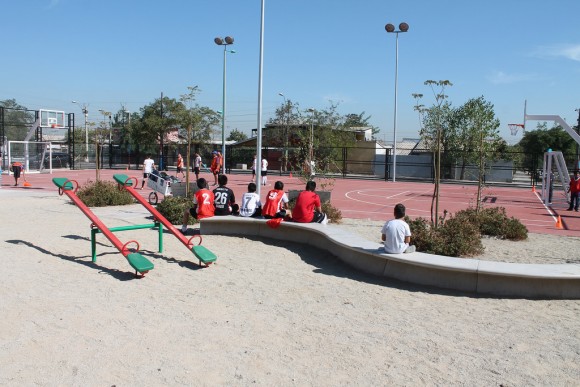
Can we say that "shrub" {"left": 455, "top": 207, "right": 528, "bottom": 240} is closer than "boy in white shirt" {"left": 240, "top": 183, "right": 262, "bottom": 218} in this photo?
Answer: No

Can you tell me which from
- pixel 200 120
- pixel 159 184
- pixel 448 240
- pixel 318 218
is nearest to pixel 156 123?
pixel 200 120

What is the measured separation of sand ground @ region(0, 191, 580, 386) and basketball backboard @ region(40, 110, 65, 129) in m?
35.6

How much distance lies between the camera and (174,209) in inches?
505

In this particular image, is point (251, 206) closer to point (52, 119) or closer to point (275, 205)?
point (275, 205)

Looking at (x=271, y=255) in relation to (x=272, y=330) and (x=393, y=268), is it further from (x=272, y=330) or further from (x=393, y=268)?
(x=272, y=330)

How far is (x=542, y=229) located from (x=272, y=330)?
11.0 meters

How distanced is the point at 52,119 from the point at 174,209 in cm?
3419

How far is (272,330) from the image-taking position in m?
5.64

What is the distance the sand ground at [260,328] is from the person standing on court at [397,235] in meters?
0.50

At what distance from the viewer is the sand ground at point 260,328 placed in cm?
457

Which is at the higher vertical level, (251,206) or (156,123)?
(156,123)

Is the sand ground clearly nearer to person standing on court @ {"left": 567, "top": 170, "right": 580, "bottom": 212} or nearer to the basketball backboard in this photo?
person standing on court @ {"left": 567, "top": 170, "right": 580, "bottom": 212}

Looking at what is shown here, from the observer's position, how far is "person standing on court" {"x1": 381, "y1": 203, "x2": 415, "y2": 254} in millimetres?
7570

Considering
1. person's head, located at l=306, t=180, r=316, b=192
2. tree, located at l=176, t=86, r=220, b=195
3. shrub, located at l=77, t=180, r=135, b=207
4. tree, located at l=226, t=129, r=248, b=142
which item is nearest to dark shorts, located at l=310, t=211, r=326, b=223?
person's head, located at l=306, t=180, r=316, b=192
